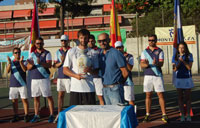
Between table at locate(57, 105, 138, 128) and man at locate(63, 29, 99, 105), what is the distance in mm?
1205

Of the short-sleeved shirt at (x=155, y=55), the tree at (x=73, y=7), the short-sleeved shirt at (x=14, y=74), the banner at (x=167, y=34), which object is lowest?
the short-sleeved shirt at (x=14, y=74)

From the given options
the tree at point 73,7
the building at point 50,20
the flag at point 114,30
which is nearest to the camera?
the flag at point 114,30

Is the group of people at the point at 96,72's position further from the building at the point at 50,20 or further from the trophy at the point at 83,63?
the building at the point at 50,20

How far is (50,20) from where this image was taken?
292ft

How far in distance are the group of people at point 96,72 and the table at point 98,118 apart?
1.09 meters

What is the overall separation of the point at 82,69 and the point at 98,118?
57.8 inches

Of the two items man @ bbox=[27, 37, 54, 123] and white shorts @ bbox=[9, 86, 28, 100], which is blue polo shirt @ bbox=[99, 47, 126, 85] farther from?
white shorts @ bbox=[9, 86, 28, 100]

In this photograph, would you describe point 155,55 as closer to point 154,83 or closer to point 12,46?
point 154,83

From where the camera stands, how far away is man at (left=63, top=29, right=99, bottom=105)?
6.01 meters

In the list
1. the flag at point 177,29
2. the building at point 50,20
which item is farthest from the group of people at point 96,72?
the building at point 50,20

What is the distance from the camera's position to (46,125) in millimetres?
8266

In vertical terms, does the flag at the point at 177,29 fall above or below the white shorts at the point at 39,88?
above

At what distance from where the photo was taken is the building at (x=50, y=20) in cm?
8544

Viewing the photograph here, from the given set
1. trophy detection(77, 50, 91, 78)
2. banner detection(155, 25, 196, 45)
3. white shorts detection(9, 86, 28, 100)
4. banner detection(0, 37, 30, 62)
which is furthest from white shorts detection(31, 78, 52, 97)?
banner detection(155, 25, 196, 45)
